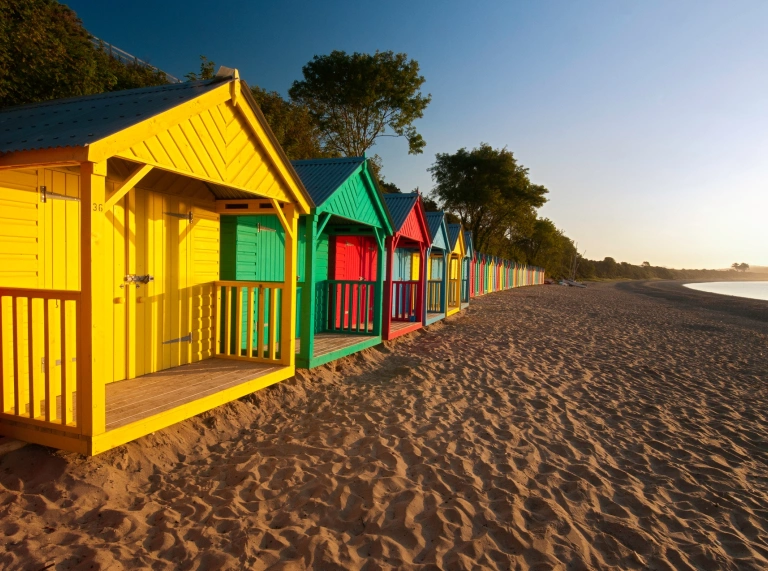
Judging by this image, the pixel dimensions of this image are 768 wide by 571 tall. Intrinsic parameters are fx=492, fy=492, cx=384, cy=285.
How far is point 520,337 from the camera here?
1252cm

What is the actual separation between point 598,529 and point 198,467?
10.5 ft

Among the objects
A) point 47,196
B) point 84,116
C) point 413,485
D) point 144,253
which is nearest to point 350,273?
point 144,253

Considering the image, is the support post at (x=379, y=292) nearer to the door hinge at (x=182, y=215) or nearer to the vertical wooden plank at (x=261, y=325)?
the vertical wooden plank at (x=261, y=325)

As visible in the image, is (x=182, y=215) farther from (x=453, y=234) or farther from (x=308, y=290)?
Answer: (x=453, y=234)

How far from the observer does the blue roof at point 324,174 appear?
23.9 feet

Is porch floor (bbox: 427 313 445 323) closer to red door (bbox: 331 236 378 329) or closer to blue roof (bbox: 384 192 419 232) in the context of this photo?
red door (bbox: 331 236 378 329)

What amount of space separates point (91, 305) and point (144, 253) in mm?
2047

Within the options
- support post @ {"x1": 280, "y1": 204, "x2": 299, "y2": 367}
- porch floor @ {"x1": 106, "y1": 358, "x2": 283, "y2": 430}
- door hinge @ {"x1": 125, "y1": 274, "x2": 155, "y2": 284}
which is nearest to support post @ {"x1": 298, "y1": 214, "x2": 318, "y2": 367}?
support post @ {"x1": 280, "y1": 204, "x2": 299, "y2": 367}

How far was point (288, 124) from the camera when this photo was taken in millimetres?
20688

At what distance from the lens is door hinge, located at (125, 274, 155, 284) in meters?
5.27

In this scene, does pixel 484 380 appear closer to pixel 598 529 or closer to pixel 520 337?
pixel 598 529

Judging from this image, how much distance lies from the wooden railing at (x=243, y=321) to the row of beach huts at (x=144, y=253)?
0.03 m

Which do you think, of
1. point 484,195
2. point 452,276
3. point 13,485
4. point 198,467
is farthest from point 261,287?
point 484,195

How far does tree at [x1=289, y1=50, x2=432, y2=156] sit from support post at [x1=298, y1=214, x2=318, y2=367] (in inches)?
834
